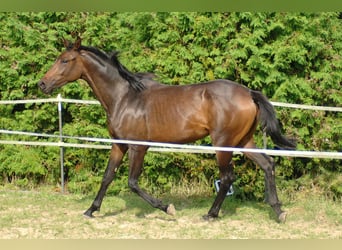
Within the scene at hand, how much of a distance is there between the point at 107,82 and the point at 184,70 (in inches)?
55.8

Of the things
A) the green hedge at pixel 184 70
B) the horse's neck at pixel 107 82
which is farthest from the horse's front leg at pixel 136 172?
the green hedge at pixel 184 70

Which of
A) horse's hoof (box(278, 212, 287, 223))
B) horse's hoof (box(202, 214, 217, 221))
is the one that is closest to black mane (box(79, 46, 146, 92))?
horse's hoof (box(202, 214, 217, 221))

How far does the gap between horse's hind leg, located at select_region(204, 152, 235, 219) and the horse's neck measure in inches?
54.4

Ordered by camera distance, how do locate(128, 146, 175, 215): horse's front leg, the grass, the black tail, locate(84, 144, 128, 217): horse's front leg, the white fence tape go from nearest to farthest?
1. the grass
2. the black tail
3. locate(128, 146, 175, 215): horse's front leg
4. locate(84, 144, 128, 217): horse's front leg
5. the white fence tape

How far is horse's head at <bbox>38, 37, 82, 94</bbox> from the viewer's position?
5.90 metres

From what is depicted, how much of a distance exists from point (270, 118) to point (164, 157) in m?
2.05

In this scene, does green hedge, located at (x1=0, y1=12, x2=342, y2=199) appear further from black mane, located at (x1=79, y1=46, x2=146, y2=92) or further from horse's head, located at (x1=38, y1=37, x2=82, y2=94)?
horse's head, located at (x1=38, y1=37, x2=82, y2=94)

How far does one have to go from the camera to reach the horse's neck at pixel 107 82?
593 cm

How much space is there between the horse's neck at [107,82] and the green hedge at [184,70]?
1.19 metres

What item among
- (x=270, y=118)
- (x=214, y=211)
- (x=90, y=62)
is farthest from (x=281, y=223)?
(x=90, y=62)

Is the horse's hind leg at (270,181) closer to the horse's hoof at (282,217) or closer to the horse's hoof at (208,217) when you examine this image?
the horse's hoof at (282,217)

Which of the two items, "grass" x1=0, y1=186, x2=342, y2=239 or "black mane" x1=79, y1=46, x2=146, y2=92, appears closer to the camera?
"grass" x1=0, y1=186, x2=342, y2=239

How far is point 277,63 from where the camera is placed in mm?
6699

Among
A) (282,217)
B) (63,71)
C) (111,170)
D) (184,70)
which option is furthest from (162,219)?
(184,70)
